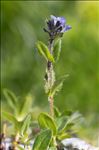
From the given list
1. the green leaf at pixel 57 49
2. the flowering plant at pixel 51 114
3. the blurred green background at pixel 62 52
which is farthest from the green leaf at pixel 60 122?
the blurred green background at pixel 62 52

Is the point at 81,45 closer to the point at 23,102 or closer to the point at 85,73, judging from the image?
the point at 85,73

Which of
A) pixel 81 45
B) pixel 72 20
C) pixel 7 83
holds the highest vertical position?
pixel 72 20

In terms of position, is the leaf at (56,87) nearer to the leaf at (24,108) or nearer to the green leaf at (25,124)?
the green leaf at (25,124)

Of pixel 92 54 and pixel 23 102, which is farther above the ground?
pixel 92 54

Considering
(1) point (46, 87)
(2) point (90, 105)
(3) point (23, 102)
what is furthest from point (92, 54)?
(1) point (46, 87)

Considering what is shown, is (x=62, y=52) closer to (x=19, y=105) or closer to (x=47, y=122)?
(x=19, y=105)
